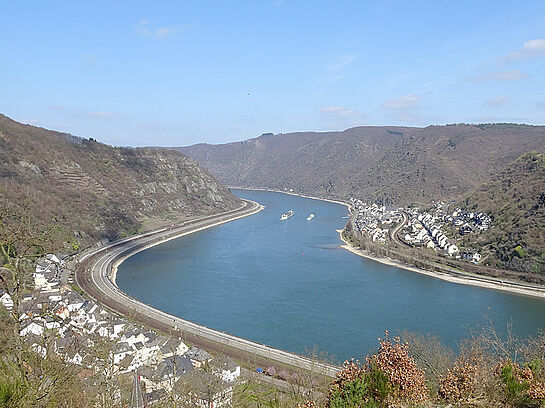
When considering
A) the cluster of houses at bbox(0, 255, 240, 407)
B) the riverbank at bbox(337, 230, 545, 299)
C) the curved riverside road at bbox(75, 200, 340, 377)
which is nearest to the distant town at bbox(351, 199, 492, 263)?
the riverbank at bbox(337, 230, 545, 299)

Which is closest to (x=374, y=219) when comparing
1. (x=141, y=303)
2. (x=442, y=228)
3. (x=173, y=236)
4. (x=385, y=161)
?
(x=442, y=228)

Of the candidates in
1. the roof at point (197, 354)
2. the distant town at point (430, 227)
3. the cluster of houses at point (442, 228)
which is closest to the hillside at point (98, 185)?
the roof at point (197, 354)

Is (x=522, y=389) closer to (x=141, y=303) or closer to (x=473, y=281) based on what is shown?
(x=141, y=303)

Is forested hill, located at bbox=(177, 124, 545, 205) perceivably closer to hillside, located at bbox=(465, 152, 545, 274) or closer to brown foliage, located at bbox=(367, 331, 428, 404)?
hillside, located at bbox=(465, 152, 545, 274)

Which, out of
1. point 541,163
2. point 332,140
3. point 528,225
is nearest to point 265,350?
point 528,225

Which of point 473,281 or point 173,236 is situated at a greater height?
point 173,236
